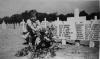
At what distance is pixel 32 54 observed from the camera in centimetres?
166

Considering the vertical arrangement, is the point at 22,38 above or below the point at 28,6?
below

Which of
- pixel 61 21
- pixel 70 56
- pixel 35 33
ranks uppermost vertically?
pixel 61 21

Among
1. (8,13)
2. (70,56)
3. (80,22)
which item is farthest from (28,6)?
(70,56)

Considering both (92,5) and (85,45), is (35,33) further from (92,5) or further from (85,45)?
(92,5)

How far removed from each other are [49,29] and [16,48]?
0.38m

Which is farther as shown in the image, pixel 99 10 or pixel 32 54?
pixel 99 10

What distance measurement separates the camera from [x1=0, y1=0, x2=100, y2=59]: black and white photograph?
1609 mm

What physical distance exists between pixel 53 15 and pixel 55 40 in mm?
260

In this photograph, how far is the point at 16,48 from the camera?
1618 millimetres

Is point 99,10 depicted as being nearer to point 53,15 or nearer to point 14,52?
point 53,15

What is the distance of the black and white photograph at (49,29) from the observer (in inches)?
63.3

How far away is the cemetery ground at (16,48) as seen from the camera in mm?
1581

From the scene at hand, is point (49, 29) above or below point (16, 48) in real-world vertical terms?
above

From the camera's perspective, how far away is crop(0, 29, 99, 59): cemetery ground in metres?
1.58
